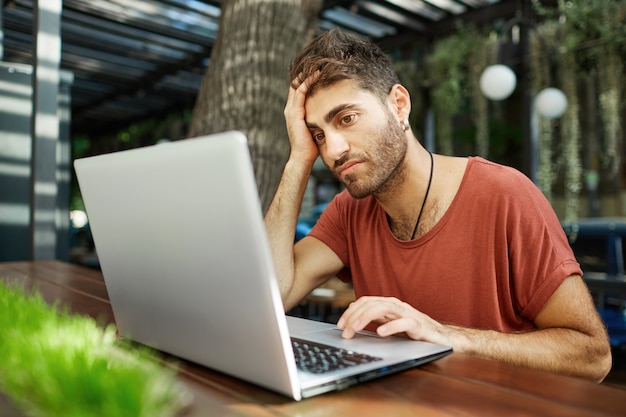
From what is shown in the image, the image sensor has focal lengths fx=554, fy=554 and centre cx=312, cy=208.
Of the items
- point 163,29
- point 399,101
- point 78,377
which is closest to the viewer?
point 78,377

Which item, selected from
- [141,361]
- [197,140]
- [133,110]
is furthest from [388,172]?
[133,110]

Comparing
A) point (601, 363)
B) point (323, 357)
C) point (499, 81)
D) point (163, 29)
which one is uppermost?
point (163, 29)

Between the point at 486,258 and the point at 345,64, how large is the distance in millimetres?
616

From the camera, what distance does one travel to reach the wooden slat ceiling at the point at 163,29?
568 cm

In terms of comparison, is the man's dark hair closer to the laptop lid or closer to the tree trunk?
the laptop lid

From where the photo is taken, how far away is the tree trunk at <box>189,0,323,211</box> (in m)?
2.47

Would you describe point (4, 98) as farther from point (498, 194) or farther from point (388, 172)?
point (498, 194)

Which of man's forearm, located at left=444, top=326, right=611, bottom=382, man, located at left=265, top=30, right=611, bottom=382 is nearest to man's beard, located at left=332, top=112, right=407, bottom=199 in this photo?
man, located at left=265, top=30, right=611, bottom=382

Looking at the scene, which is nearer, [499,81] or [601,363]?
[601,363]

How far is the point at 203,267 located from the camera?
28.6 inches

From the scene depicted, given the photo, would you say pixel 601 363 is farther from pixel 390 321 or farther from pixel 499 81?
pixel 499 81

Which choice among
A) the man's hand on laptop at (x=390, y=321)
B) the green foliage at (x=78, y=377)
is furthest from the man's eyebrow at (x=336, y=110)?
the green foliage at (x=78, y=377)

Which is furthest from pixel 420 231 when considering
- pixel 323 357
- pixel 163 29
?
pixel 163 29

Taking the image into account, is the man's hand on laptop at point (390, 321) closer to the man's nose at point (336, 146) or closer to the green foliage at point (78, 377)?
the green foliage at point (78, 377)
